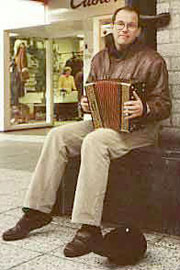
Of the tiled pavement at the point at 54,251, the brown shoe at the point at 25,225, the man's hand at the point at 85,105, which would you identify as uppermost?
the man's hand at the point at 85,105

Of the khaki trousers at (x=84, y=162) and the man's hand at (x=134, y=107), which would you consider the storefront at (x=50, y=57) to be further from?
the man's hand at (x=134, y=107)

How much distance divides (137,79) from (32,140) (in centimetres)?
688

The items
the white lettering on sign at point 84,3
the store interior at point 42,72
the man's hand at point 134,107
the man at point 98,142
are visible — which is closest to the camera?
the man at point 98,142

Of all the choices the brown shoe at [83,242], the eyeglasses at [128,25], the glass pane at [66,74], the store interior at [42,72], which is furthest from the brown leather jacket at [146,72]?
the glass pane at [66,74]

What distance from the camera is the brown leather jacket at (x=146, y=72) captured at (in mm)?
2814

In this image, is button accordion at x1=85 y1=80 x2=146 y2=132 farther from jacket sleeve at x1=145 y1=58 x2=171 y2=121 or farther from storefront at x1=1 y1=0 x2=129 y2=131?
storefront at x1=1 y1=0 x2=129 y2=131

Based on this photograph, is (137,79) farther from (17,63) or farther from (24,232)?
(17,63)

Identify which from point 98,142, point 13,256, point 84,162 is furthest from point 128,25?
point 13,256

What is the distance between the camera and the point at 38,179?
2.84m

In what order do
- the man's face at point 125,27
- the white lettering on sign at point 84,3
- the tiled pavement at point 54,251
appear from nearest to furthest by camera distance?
1. the tiled pavement at point 54,251
2. the man's face at point 125,27
3. the white lettering on sign at point 84,3

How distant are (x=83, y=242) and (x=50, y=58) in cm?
1125

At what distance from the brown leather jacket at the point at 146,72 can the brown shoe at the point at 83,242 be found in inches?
28.6

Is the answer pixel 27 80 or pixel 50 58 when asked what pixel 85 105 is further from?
pixel 50 58

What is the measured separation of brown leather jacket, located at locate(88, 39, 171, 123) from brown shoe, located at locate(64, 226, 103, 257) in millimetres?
726
